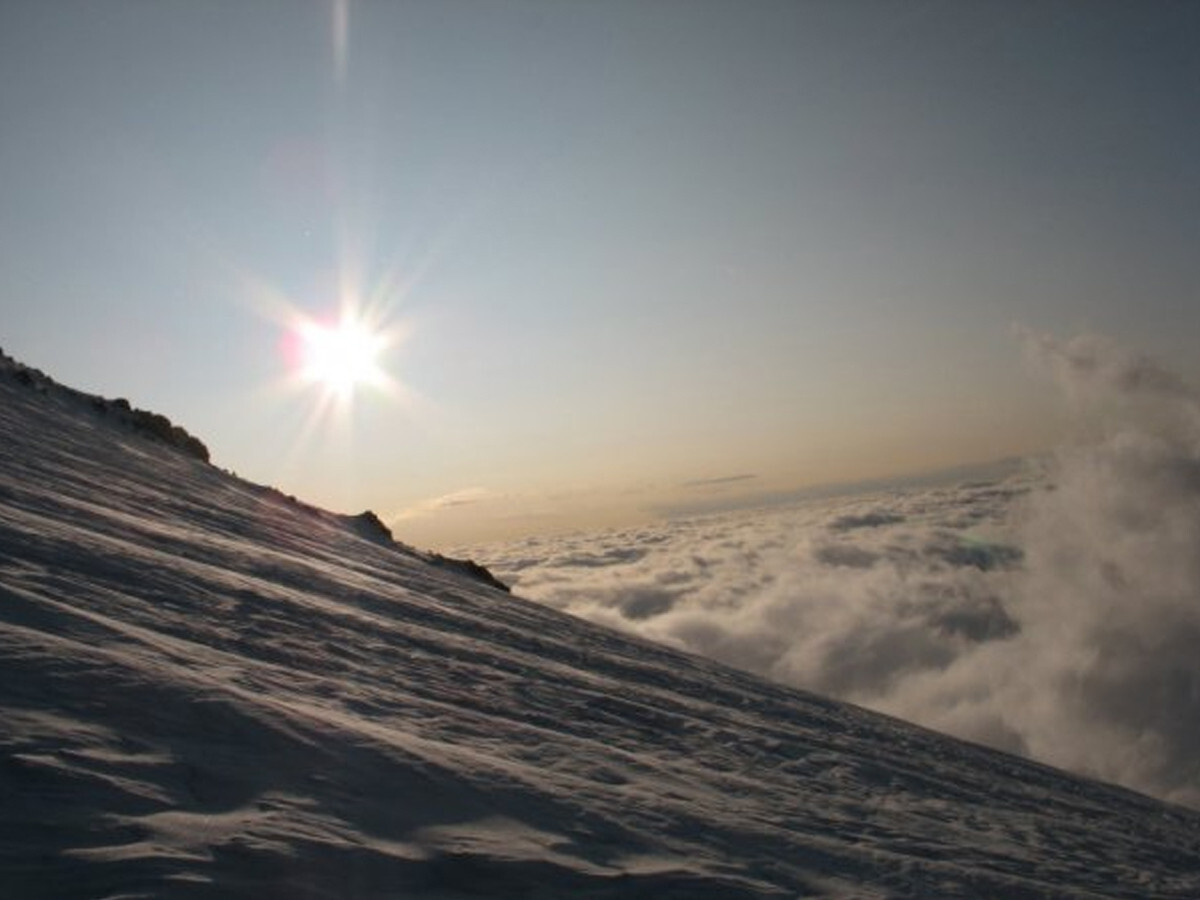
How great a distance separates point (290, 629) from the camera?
30.2 ft

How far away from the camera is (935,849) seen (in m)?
7.53

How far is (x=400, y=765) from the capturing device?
5484mm

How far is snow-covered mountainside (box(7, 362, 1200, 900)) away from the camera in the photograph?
3.94 metres

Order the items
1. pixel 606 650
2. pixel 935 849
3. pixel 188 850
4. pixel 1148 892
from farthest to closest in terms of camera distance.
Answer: pixel 606 650 → pixel 1148 892 → pixel 935 849 → pixel 188 850

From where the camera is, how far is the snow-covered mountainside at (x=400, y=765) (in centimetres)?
394

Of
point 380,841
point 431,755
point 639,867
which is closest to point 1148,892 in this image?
point 639,867

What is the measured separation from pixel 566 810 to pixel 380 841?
167cm

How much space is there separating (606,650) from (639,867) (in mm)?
11344

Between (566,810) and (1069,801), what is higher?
(1069,801)

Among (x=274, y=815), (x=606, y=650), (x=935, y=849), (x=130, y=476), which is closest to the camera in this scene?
(x=274, y=815)

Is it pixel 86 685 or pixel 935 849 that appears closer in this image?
pixel 86 685

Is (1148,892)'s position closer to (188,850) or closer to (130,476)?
(188,850)

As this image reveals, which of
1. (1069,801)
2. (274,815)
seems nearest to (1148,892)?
(1069,801)

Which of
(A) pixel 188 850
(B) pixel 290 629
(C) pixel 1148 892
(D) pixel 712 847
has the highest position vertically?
(B) pixel 290 629
